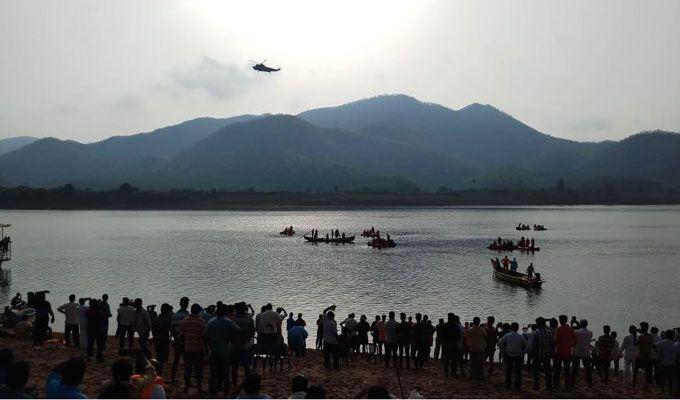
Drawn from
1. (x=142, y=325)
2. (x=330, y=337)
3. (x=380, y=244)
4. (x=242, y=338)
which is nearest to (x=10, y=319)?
(x=142, y=325)

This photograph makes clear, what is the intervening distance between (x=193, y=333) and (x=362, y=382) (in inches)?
184

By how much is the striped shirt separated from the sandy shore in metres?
1.10

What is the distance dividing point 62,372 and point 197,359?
255 inches

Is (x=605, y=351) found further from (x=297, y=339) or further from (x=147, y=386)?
(x=147, y=386)

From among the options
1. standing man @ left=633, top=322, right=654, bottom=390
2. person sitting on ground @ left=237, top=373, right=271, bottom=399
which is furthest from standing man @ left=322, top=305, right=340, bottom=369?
person sitting on ground @ left=237, top=373, right=271, bottom=399

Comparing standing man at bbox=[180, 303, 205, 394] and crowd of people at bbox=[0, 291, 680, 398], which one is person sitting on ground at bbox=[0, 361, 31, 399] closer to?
crowd of people at bbox=[0, 291, 680, 398]

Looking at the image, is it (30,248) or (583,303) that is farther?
(30,248)

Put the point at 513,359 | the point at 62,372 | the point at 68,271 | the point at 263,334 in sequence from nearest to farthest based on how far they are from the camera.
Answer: the point at 62,372 → the point at 513,359 → the point at 263,334 → the point at 68,271

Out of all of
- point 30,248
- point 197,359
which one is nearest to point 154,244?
point 30,248

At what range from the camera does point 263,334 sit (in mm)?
16203

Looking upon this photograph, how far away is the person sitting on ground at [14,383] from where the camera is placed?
24.0 ft

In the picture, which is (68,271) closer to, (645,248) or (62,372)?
(62,372)

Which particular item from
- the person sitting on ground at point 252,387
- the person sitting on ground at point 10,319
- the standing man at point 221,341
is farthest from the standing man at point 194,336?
the person sitting on ground at point 10,319

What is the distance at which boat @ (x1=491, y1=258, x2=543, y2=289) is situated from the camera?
46.0 m
